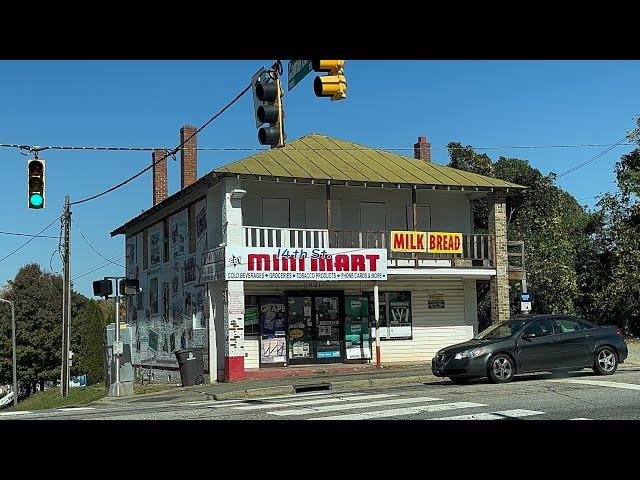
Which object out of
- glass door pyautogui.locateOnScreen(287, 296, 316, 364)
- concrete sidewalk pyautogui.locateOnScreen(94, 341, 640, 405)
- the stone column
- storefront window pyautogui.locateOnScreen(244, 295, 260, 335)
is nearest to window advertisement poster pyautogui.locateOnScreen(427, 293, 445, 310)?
the stone column

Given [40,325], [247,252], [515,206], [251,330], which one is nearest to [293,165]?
[247,252]

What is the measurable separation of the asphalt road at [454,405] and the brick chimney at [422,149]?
17.2 m

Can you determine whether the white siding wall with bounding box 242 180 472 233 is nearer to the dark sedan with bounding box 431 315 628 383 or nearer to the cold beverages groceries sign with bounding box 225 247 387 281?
the cold beverages groceries sign with bounding box 225 247 387 281

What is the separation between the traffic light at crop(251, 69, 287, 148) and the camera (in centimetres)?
1337

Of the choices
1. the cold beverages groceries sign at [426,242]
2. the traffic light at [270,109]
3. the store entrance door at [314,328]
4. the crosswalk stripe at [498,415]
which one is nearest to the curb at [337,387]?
the store entrance door at [314,328]

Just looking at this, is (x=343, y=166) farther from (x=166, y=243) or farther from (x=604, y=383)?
(x=604, y=383)

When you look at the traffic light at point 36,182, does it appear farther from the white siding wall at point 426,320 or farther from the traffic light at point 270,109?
the white siding wall at point 426,320

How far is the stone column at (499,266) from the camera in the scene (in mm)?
27250

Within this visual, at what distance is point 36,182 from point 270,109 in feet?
25.6

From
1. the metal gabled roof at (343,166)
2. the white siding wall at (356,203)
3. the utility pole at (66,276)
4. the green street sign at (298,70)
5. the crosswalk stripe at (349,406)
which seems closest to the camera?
the green street sign at (298,70)

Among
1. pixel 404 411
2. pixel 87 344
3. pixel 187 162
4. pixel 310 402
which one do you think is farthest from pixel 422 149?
pixel 87 344

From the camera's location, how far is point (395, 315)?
89.7 feet
